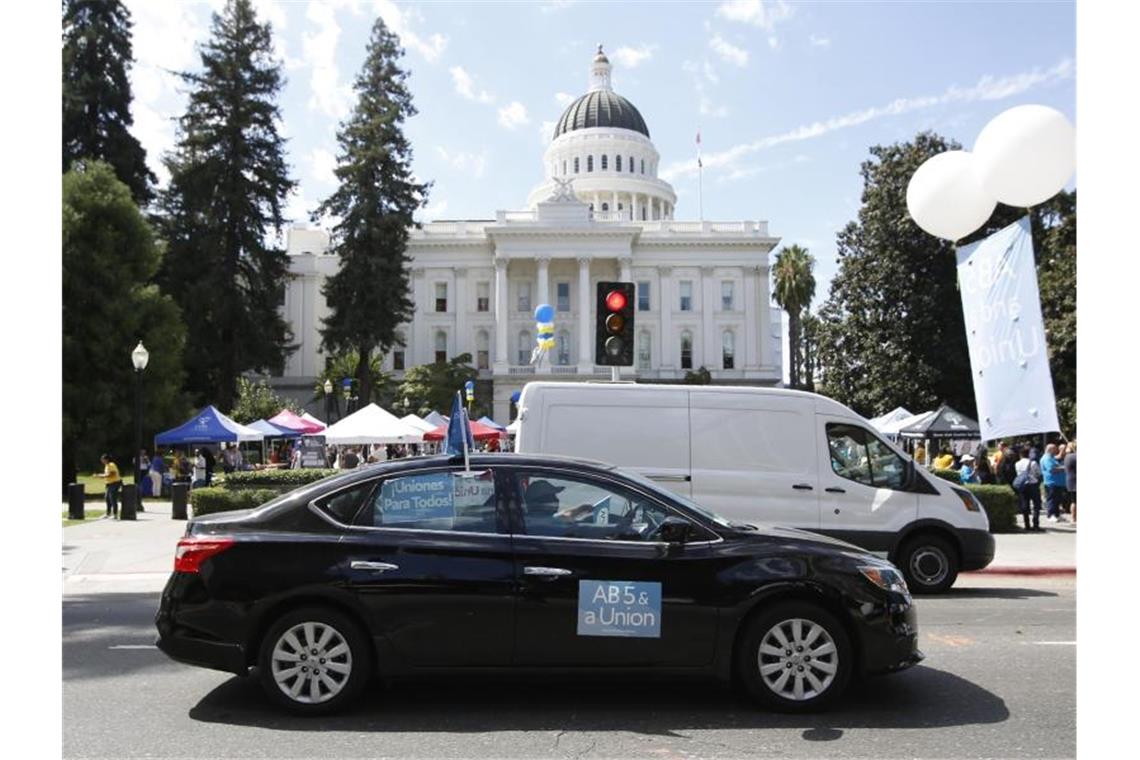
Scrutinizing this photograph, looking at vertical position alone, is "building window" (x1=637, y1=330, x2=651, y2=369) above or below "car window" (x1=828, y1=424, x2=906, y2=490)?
above

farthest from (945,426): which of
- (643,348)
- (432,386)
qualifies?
(643,348)

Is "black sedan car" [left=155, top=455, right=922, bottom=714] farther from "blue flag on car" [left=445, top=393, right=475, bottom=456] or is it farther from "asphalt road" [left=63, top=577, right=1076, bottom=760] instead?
"blue flag on car" [left=445, top=393, right=475, bottom=456]

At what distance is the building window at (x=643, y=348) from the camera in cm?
8375

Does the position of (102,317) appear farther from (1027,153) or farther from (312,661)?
(312,661)

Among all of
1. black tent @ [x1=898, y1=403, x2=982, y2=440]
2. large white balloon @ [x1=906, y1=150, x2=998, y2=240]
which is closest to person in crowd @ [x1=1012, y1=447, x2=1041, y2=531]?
black tent @ [x1=898, y1=403, x2=982, y2=440]

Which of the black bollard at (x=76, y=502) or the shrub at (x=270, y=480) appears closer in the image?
the shrub at (x=270, y=480)

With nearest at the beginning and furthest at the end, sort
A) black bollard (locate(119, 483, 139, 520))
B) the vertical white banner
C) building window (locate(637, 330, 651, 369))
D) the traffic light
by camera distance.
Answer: the vertical white banner, the traffic light, black bollard (locate(119, 483, 139, 520)), building window (locate(637, 330, 651, 369))

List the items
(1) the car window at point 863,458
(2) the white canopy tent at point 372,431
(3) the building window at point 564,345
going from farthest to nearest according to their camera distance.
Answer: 1. (3) the building window at point 564,345
2. (2) the white canopy tent at point 372,431
3. (1) the car window at point 863,458

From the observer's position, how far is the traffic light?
12.3 metres

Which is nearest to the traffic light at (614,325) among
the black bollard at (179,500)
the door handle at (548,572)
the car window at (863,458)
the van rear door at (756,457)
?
→ the van rear door at (756,457)

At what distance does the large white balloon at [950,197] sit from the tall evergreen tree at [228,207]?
130 ft

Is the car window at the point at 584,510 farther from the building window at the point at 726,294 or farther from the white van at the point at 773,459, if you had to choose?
the building window at the point at 726,294

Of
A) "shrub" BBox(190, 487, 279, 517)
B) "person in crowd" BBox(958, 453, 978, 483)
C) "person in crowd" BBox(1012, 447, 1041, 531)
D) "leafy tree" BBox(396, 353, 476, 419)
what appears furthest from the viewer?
"leafy tree" BBox(396, 353, 476, 419)

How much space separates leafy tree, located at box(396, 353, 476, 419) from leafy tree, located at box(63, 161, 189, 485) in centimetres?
2803
